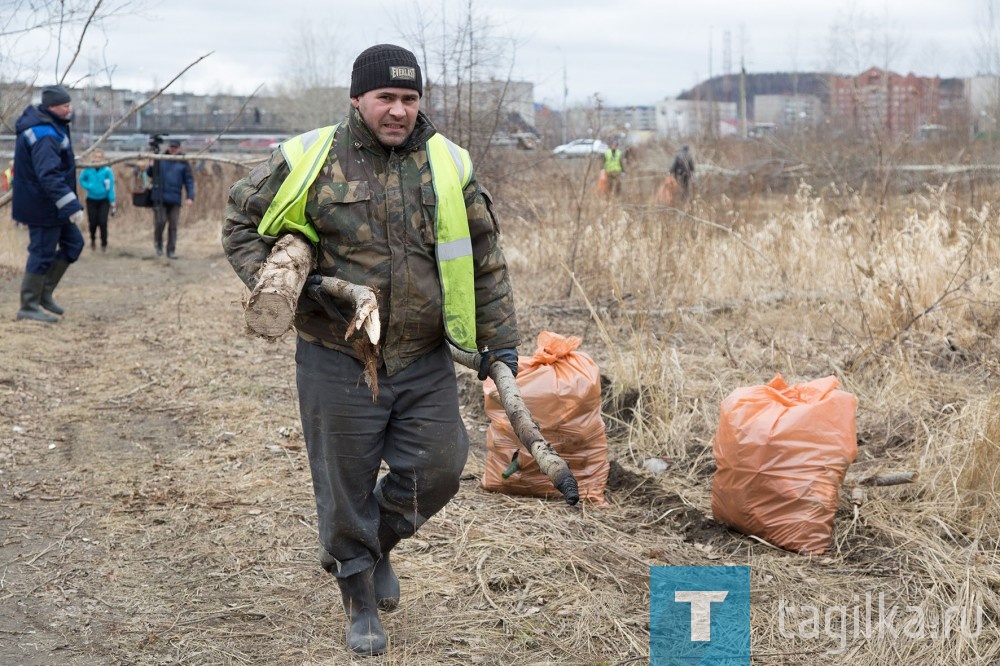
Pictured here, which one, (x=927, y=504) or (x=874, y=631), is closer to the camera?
(x=874, y=631)

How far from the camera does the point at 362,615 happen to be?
3449mm

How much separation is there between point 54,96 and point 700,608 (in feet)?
23.3

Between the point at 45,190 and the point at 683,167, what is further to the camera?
the point at 683,167

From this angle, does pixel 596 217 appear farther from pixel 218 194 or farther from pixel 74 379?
pixel 218 194

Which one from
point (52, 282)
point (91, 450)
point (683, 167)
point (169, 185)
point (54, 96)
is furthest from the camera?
point (169, 185)

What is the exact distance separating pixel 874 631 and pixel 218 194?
68.2 ft

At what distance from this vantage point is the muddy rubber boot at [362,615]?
3406 mm

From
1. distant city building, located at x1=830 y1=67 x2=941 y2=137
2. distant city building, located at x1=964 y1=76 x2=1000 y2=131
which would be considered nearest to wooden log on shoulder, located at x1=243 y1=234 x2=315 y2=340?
distant city building, located at x1=830 y1=67 x2=941 y2=137

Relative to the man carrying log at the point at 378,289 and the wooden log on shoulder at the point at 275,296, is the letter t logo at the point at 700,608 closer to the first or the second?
the man carrying log at the point at 378,289

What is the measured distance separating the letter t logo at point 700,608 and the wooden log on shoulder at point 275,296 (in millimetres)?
1740

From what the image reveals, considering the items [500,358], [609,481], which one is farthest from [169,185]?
[500,358]

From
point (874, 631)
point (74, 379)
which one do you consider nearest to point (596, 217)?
point (74, 379)

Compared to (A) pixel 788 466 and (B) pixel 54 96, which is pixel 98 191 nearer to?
(B) pixel 54 96

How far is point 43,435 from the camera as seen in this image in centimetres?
595
